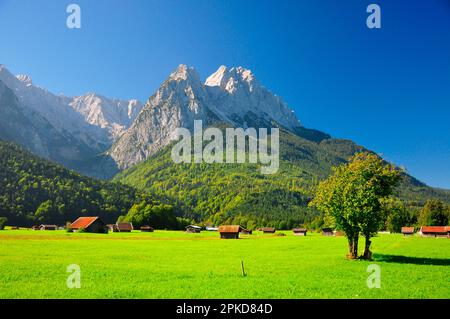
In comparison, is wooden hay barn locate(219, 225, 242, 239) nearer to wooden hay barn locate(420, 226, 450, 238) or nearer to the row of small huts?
the row of small huts

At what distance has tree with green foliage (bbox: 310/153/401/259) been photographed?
47500 mm

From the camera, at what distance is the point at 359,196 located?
4825cm

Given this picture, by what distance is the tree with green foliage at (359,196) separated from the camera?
47500mm

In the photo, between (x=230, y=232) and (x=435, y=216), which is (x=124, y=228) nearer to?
(x=230, y=232)

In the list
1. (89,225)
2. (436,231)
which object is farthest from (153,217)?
(436,231)

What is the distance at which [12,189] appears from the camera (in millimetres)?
197250

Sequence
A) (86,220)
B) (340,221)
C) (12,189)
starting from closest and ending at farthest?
(340,221) → (86,220) → (12,189)

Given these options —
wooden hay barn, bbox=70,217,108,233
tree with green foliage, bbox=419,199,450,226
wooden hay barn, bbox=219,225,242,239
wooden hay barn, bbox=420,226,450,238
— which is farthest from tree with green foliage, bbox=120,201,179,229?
tree with green foliage, bbox=419,199,450,226

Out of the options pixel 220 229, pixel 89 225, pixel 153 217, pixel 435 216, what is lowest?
pixel 220 229

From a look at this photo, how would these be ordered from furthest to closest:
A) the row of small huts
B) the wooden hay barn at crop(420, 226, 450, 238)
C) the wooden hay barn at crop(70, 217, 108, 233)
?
the wooden hay barn at crop(420, 226, 450, 238), the wooden hay barn at crop(70, 217, 108, 233), the row of small huts

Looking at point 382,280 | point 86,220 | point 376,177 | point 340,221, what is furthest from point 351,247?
point 86,220
